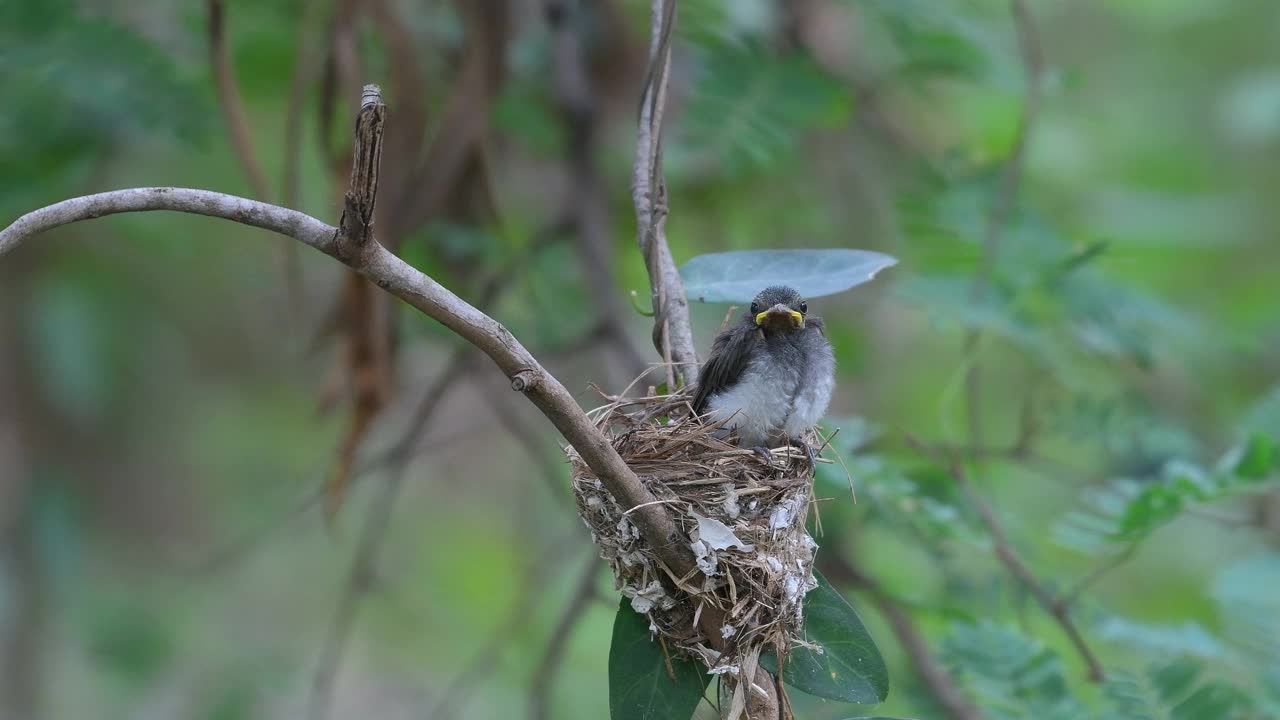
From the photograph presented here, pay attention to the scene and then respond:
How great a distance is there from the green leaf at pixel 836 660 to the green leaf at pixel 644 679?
0.17m

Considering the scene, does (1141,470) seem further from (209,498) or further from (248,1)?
(209,498)

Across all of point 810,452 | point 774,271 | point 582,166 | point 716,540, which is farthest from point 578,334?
point 716,540

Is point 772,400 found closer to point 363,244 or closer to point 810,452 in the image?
point 810,452

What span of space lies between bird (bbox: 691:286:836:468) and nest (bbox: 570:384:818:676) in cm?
16

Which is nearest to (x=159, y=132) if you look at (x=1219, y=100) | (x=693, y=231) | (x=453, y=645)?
(x=693, y=231)

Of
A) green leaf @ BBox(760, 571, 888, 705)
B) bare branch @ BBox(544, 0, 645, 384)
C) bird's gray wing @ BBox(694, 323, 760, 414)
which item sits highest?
bare branch @ BBox(544, 0, 645, 384)

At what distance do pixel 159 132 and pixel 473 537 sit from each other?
188 inches

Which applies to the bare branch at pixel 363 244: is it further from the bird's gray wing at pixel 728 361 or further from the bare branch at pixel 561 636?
the bare branch at pixel 561 636

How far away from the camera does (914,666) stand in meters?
Answer: 4.16

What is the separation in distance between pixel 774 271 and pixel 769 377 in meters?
0.60

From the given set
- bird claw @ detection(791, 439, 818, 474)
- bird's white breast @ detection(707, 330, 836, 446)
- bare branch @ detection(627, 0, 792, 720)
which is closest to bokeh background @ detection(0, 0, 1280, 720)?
bird claw @ detection(791, 439, 818, 474)

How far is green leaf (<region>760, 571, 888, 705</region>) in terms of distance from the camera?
7.55 feet

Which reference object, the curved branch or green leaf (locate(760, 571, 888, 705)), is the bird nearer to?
green leaf (locate(760, 571, 888, 705))

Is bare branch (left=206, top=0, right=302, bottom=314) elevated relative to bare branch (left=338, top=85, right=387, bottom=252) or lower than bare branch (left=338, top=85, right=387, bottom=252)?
elevated
